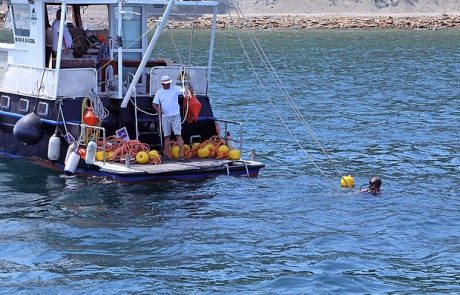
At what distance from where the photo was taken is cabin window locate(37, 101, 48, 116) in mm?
22812

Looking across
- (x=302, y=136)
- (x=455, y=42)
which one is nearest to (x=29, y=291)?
(x=302, y=136)

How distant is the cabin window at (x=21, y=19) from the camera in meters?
24.0

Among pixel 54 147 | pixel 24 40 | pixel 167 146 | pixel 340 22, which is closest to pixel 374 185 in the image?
pixel 167 146

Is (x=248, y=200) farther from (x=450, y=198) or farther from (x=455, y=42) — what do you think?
Answer: (x=455, y=42)

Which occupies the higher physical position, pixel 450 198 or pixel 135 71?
pixel 135 71

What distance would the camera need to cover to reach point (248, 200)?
20688 millimetres

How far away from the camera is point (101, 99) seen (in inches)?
894

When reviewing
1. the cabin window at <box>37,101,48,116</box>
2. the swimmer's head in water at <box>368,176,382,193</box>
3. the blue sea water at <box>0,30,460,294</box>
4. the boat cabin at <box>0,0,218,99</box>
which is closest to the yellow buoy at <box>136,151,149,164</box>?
the blue sea water at <box>0,30,460,294</box>

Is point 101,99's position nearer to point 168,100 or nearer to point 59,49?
point 59,49

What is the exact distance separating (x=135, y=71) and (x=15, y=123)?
278 centimetres

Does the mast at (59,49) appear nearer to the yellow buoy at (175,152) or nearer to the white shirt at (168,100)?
the white shirt at (168,100)

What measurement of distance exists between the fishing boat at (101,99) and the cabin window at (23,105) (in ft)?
0.07

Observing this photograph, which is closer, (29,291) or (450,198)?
(29,291)

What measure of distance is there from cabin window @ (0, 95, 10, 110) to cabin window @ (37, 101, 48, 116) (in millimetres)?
1309
